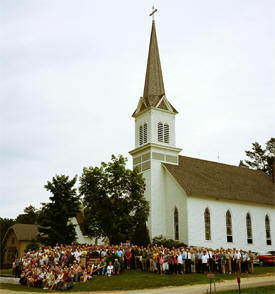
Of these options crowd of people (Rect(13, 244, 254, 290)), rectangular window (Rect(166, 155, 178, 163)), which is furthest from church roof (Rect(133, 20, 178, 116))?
crowd of people (Rect(13, 244, 254, 290))

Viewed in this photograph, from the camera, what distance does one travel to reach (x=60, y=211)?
121 ft

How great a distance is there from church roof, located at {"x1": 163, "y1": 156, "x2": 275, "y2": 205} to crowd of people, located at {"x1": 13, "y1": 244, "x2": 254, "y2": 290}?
12.3m

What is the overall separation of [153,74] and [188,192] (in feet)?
56.3

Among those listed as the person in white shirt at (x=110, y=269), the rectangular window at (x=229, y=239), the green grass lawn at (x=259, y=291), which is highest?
the rectangular window at (x=229, y=239)

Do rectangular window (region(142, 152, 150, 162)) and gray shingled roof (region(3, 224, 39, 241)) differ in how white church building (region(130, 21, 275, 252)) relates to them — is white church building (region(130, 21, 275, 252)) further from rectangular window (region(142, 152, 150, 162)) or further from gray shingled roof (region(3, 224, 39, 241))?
gray shingled roof (region(3, 224, 39, 241))

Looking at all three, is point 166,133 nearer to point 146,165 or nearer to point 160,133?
point 160,133

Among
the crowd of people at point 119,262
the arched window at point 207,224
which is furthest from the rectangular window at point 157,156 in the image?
the crowd of people at point 119,262

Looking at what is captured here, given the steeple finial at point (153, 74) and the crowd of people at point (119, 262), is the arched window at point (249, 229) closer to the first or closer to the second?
the crowd of people at point (119, 262)

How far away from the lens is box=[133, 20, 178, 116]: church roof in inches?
Answer: 1908

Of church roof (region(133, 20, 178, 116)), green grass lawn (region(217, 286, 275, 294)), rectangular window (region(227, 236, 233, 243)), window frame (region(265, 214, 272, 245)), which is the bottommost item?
green grass lawn (region(217, 286, 275, 294))

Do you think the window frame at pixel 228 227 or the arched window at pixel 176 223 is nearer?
the arched window at pixel 176 223

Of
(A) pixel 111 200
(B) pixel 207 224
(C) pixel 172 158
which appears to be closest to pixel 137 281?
(A) pixel 111 200

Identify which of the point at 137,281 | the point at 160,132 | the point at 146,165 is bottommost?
the point at 137,281

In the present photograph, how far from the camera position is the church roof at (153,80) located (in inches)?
1908
